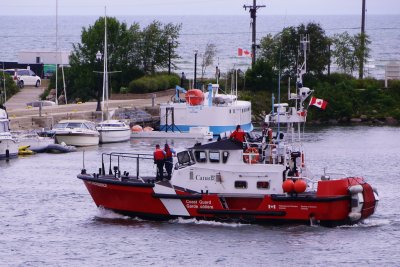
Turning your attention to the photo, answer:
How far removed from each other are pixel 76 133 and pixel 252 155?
27.0 m

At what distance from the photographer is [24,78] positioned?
9062 centimetres

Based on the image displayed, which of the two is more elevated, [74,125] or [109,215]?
[74,125]

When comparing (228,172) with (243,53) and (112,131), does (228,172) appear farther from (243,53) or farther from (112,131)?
(243,53)

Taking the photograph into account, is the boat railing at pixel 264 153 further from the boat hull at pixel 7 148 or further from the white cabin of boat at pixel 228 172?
the boat hull at pixel 7 148

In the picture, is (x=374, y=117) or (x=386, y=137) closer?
(x=386, y=137)

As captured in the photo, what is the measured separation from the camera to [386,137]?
68875mm

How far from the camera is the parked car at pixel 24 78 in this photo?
89250 millimetres

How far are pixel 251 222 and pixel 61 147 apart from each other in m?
25.4

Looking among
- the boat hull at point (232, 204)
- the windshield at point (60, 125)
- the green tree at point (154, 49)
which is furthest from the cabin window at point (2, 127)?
Answer: the green tree at point (154, 49)

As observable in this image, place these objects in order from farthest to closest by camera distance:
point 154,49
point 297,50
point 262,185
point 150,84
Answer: point 154,49 → point 150,84 → point 297,50 → point 262,185

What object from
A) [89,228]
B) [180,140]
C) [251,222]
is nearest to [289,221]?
[251,222]

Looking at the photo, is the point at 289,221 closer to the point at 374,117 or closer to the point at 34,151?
the point at 34,151

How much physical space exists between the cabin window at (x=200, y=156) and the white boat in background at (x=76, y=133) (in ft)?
86.3

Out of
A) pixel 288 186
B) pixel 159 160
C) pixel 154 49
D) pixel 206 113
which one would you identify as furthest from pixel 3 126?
pixel 154 49
